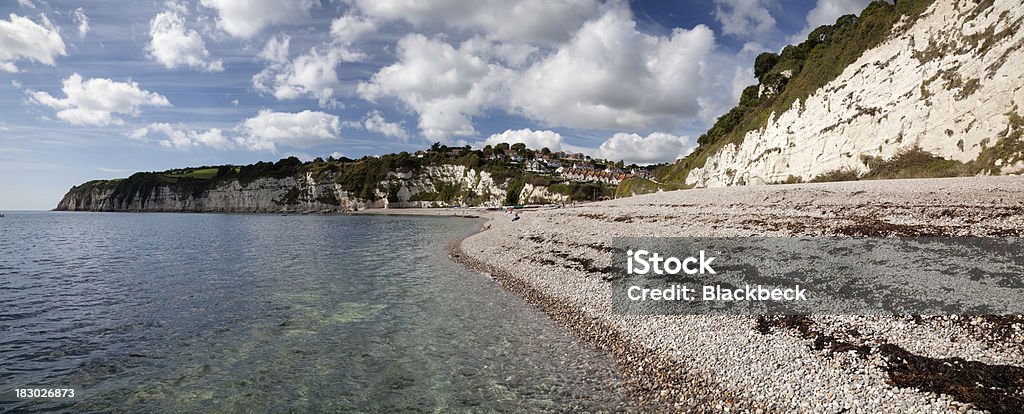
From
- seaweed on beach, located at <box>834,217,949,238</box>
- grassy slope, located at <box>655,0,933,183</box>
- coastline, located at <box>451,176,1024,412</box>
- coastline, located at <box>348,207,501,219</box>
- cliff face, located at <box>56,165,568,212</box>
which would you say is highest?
grassy slope, located at <box>655,0,933,183</box>

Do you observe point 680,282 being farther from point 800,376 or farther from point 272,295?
point 272,295

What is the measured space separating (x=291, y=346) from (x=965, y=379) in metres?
16.3

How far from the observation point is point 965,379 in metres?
8.05

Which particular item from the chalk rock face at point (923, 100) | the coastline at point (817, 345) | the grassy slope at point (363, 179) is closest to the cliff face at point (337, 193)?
the grassy slope at point (363, 179)

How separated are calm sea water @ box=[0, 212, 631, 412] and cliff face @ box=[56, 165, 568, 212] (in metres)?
116

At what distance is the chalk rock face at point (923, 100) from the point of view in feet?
100

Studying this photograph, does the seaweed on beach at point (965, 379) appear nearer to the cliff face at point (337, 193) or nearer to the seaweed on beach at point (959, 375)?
the seaweed on beach at point (959, 375)

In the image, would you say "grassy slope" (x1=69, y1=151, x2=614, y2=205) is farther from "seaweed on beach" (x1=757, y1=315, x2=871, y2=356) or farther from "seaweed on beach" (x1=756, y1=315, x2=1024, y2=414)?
"seaweed on beach" (x1=756, y1=315, x2=1024, y2=414)

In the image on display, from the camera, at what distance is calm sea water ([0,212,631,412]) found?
983 cm

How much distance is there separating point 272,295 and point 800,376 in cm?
2042

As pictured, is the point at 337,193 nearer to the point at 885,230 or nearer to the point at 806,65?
the point at 806,65

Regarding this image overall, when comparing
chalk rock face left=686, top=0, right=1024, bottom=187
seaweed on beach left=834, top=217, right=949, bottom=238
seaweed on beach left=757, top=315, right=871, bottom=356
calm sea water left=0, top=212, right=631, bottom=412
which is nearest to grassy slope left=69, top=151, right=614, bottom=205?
chalk rock face left=686, top=0, right=1024, bottom=187

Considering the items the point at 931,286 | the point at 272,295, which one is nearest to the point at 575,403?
the point at 931,286

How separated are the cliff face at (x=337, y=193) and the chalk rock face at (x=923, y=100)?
Result: 289 ft
